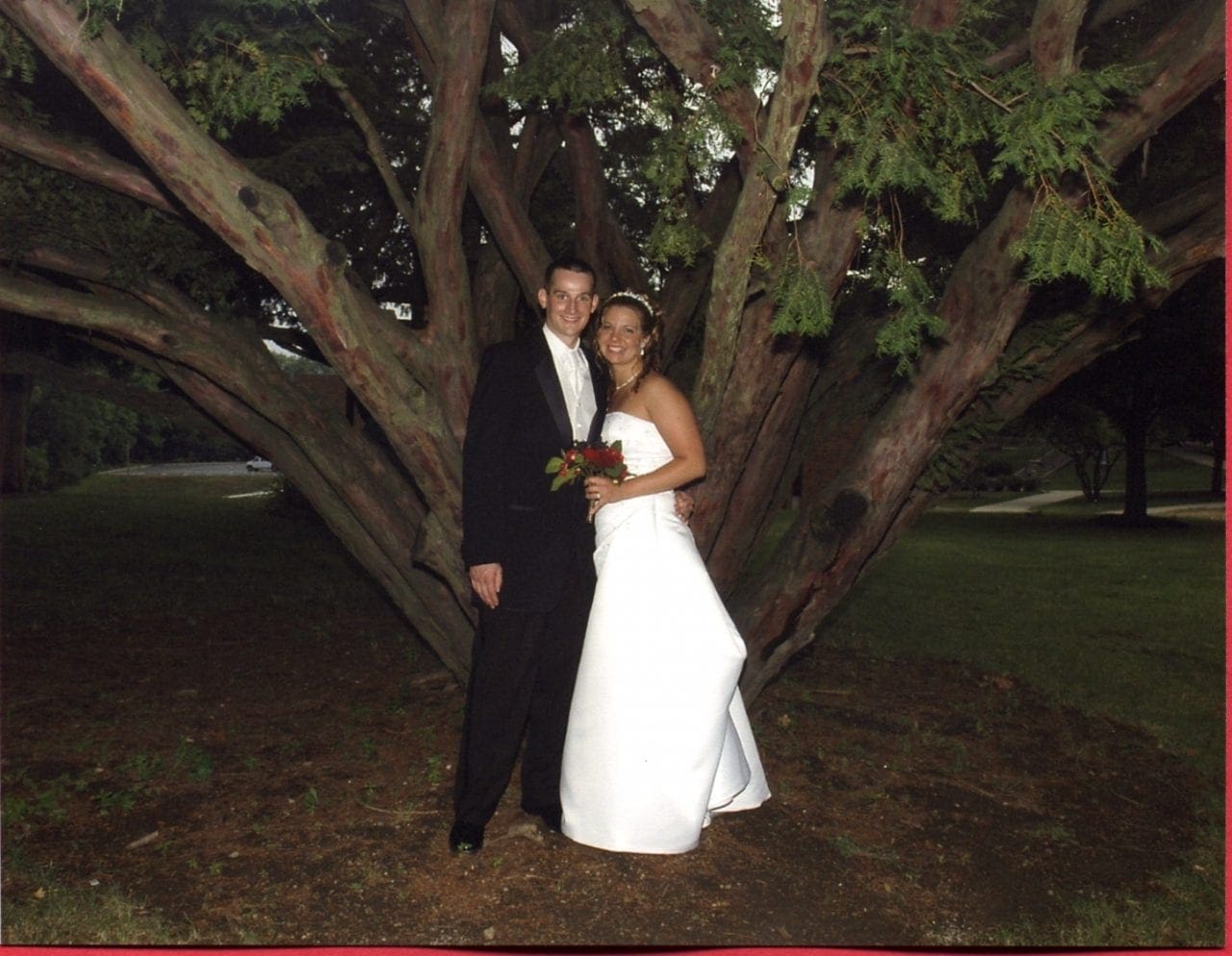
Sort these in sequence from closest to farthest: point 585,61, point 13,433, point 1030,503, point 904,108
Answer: point 904,108 < point 585,61 < point 13,433 < point 1030,503

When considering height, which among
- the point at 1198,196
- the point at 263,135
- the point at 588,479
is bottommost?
the point at 588,479

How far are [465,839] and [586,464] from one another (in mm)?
1676

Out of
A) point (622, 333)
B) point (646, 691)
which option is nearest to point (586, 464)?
point (622, 333)

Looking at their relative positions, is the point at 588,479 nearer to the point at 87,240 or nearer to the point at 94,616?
the point at 87,240

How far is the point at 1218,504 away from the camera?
27.7 m

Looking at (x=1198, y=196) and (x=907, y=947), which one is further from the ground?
(x=1198, y=196)

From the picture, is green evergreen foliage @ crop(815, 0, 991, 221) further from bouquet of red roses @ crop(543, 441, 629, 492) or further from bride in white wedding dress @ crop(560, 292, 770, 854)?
bouquet of red roses @ crop(543, 441, 629, 492)

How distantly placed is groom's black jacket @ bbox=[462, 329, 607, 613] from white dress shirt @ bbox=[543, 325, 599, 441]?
4cm

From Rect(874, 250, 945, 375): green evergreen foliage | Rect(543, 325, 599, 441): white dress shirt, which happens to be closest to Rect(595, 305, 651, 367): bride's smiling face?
Rect(543, 325, 599, 441): white dress shirt

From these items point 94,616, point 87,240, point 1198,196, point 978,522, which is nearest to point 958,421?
point 1198,196

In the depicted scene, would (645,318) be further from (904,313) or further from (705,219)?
(705,219)

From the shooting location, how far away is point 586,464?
471 centimetres

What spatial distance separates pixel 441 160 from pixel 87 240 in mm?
2329

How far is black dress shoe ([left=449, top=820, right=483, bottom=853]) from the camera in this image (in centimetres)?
491
